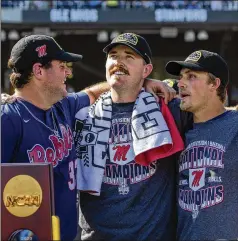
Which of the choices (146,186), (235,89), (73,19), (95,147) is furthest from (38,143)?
(235,89)

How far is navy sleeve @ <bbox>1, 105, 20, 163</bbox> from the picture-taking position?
279 centimetres

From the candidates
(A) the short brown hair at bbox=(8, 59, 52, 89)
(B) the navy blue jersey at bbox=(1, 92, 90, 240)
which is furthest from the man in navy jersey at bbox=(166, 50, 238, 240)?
(A) the short brown hair at bbox=(8, 59, 52, 89)

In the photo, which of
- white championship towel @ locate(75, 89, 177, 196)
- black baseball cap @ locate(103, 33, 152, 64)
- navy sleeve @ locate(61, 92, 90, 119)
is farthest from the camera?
navy sleeve @ locate(61, 92, 90, 119)

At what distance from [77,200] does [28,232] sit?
1070mm

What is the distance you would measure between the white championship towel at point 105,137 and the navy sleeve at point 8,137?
17.1 inches

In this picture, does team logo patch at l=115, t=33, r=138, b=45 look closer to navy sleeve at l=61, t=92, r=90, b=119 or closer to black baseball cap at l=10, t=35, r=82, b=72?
black baseball cap at l=10, t=35, r=82, b=72

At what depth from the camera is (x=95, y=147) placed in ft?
10.2

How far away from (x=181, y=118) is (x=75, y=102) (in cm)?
63

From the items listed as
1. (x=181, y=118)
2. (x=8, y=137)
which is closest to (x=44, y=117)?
(x=8, y=137)

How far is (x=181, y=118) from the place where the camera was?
3164 millimetres

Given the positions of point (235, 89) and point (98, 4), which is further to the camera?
point (235, 89)

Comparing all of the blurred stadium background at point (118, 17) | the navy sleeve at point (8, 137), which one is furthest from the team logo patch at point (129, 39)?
the blurred stadium background at point (118, 17)

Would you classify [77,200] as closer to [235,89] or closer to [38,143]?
[38,143]

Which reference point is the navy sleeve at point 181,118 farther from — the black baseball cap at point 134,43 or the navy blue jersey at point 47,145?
the navy blue jersey at point 47,145
